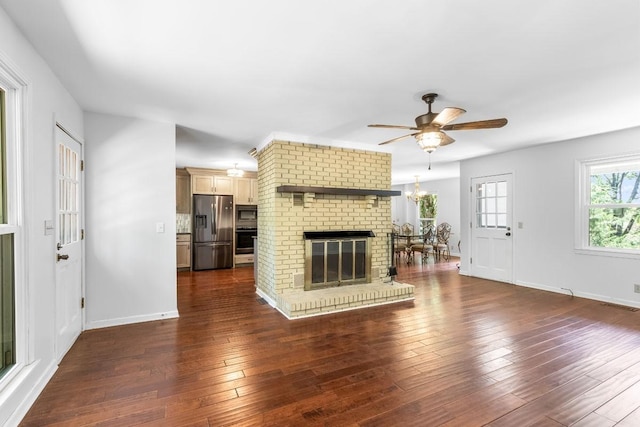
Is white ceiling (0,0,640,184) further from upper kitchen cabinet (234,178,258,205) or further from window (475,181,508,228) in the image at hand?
upper kitchen cabinet (234,178,258,205)

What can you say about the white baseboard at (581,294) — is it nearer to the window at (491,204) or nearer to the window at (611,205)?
the window at (611,205)

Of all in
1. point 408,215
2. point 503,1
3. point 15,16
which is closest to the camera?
point 503,1

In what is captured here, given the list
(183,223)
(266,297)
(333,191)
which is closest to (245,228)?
(183,223)

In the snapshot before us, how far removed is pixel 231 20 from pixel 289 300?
9.65ft

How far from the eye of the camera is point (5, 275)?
185 cm

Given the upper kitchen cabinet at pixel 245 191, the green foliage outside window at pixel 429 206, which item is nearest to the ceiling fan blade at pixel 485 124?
the upper kitchen cabinet at pixel 245 191

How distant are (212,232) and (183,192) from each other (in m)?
1.28

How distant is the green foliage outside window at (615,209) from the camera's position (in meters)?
4.05

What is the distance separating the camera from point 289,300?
3.75m

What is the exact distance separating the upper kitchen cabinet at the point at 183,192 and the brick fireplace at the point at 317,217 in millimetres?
3046

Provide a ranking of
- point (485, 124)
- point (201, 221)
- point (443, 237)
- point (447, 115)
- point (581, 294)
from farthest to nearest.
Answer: point (443, 237)
point (201, 221)
point (581, 294)
point (485, 124)
point (447, 115)

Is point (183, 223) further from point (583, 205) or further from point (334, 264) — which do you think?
point (583, 205)

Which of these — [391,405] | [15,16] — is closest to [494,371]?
[391,405]

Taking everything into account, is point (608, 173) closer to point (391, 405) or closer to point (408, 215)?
point (391, 405)
